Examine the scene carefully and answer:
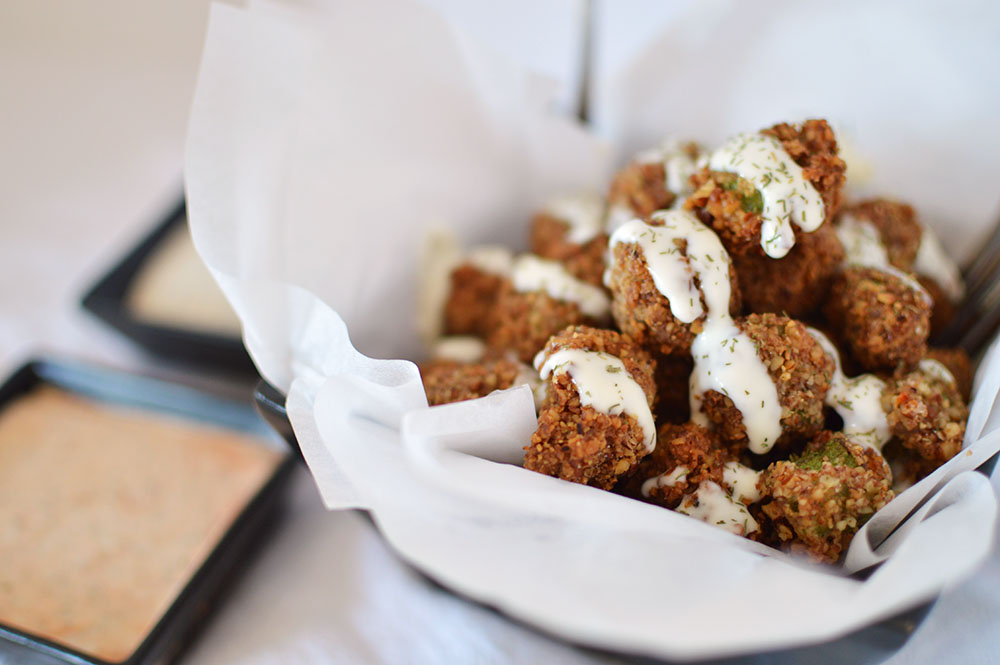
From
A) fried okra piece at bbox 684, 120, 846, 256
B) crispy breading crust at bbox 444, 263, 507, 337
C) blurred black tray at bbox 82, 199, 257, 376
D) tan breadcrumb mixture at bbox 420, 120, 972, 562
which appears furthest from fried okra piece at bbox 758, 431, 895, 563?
blurred black tray at bbox 82, 199, 257, 376

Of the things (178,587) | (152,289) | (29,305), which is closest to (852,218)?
(178,587)

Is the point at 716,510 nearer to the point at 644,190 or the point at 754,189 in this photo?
the point at 754,189

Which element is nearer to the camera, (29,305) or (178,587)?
(178,587)

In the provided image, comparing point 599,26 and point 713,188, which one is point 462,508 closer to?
point 713,188

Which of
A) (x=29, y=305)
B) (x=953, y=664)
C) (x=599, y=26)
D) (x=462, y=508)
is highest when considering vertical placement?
(x=599, y=26)

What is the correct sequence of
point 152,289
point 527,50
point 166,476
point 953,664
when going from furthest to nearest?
point 527,50, point 152,289, point 166,476, point 953,664

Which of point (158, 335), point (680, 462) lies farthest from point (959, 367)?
point (158, 335)
